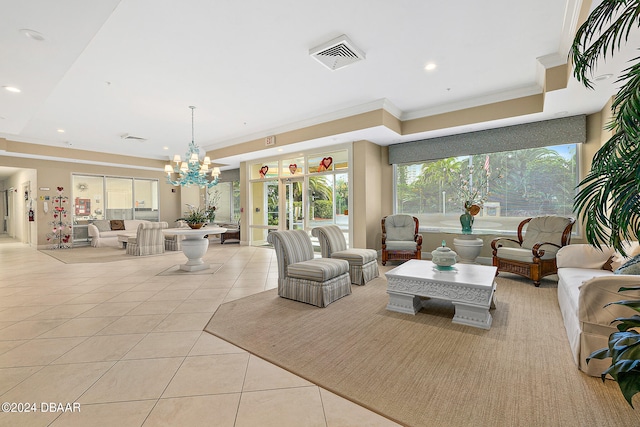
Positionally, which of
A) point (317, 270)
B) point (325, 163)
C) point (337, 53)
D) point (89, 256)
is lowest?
point (89, 256)

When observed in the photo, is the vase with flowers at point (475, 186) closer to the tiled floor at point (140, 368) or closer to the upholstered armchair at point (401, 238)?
the upholstered armchair at point (401, 238)

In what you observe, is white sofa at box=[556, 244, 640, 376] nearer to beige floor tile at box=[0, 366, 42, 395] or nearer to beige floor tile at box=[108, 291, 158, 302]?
beige floor tile at box=[0, 366, 42, 395]

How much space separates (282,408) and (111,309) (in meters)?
2.80

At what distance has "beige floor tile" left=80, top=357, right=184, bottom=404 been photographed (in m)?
1.83

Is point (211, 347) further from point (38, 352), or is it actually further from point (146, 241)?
point (146, 241)

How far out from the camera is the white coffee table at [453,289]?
9.23ft

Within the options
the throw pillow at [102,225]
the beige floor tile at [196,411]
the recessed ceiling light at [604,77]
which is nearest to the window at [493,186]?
the recessed ceiling light at [604,77]

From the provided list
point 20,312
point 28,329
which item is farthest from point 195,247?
point 28,329

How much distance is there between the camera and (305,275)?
139 inches

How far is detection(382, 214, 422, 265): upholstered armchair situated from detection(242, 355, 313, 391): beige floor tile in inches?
160

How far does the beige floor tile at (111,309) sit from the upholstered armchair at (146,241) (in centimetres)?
390

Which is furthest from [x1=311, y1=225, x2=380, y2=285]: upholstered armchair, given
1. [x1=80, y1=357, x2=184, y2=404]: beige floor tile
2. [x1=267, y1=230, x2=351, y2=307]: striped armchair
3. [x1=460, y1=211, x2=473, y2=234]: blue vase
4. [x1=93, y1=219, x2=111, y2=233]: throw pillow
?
[x1=93, y1=219, x2=111, y2=233]: throw pillow

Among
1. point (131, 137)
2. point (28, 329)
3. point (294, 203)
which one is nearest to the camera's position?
point (28, 329)

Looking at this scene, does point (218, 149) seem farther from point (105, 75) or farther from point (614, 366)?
point (614, 366)
